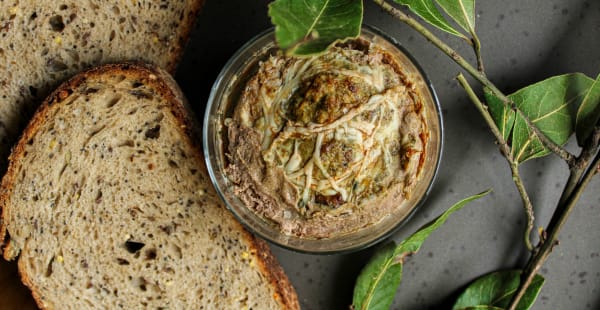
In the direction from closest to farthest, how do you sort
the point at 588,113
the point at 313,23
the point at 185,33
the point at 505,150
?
the point at 313,23 → the point at 505,150 → the point at 588,113 → the point at 185,33

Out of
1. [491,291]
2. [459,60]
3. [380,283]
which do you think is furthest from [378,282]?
[459,60]

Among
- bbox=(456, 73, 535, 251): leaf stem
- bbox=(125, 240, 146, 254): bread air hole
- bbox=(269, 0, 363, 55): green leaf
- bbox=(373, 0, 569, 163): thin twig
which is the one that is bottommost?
bbox=(125, 240, 146, 254): bread air hole

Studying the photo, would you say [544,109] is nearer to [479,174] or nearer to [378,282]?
[479,174]

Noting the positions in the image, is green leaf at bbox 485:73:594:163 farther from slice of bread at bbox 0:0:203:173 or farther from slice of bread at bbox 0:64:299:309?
slice of bread at bbox 0:0:203:173

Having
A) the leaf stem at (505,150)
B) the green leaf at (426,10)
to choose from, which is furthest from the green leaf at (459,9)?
the leaf stem at (505,150)

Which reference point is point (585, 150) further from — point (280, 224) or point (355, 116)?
point (280, 224)

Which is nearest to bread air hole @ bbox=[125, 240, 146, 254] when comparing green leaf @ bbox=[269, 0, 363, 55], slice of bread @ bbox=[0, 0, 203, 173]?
slice of bread @ bbox=[0, 0, 203, 173]
